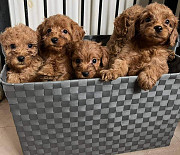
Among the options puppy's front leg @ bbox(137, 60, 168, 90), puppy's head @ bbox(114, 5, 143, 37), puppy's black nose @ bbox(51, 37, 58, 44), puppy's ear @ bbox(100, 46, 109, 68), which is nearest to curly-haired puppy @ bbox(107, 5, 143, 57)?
puppy's head @ bbox(114, 5, 143, 37)

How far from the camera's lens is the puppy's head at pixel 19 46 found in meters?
0.87

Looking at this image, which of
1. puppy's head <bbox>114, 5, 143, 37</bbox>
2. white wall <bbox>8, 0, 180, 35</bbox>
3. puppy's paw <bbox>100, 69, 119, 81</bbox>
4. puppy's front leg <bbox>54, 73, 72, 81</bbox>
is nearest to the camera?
puppy's paw <bbox>100, 69, 119, 81</bbox>

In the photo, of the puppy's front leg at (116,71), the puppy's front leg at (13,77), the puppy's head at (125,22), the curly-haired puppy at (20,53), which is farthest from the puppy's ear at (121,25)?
the puppy's front leg at (13,77)

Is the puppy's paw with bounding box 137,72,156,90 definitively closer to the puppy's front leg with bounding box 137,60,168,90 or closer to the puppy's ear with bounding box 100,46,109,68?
the puppy's front leg with bounding box 137,60,168,90

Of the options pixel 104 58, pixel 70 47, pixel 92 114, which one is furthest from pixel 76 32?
pixel 92 114

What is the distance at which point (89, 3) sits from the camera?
1.51 m

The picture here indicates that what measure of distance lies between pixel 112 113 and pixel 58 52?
372 mm

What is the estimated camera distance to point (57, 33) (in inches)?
34.9

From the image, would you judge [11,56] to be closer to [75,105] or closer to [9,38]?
[9,38]

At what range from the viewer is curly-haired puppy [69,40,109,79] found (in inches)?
34.4

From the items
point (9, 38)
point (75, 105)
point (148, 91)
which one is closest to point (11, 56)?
point (9, 38)

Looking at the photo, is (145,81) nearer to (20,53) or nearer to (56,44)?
(56,44)

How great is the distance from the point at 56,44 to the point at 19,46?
0.53 ft

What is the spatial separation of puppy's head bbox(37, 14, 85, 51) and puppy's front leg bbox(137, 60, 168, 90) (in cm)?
35
